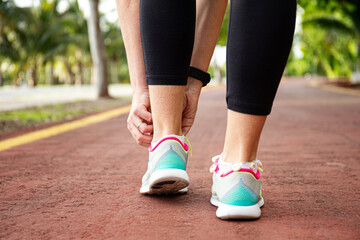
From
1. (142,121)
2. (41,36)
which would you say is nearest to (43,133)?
(142,121)

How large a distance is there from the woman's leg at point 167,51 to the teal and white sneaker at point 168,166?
52 millimetres

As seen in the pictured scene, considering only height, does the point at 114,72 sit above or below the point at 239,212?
below

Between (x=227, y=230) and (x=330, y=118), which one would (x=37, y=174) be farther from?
(x=330, y=118)

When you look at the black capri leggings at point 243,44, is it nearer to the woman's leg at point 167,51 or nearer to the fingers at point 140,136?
the woman's leg at point 167,51

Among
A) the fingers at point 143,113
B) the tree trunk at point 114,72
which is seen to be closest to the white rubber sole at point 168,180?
the fingers at point 143,113

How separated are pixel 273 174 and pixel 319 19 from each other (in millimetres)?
15149

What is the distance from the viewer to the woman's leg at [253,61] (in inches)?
44.9

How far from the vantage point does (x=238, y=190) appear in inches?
47.9

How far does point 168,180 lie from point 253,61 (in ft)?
1.58

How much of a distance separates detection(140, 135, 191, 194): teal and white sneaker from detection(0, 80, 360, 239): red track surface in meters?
0.06

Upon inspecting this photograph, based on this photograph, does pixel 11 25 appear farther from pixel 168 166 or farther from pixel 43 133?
pixel 168 166

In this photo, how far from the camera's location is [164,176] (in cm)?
128

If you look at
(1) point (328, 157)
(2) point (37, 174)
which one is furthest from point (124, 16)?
(1) point (328, 157)

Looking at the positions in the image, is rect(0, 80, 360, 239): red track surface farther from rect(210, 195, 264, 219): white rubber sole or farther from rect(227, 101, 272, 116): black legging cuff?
rect(227, 101, 272, 116): black legging cuff
